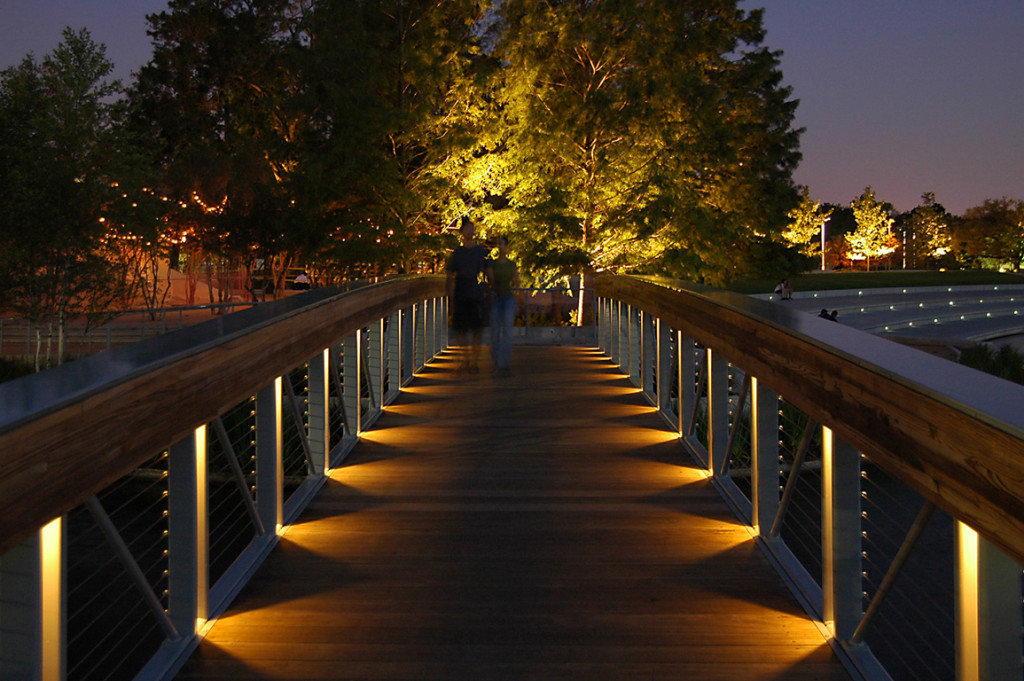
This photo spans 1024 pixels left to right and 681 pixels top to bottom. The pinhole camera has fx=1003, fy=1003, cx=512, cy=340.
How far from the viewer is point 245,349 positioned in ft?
14.1

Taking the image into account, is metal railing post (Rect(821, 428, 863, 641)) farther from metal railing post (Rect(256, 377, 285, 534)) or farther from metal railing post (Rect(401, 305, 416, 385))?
metal railing post (Rect(401, 305, 416, 385))

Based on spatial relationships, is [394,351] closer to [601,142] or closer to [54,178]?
[601,142]

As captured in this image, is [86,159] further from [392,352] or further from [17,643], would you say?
[17,643]

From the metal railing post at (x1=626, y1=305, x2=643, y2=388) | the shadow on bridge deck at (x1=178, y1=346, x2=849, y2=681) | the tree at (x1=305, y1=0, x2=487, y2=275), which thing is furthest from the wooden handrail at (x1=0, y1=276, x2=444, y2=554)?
the tree at (x1=305, y1=0, x2=487, y2=275)

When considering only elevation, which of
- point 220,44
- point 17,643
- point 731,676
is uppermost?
point 220,44

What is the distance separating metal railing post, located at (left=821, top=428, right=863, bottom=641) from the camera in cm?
361

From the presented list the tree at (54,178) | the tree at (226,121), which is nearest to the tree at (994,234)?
the tree at (226,121)

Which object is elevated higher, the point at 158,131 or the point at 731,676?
the point at 158,131

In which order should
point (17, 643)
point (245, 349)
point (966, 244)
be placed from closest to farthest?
1. point (17, 643)
2. point (245, 349)
3. point (966, 244)

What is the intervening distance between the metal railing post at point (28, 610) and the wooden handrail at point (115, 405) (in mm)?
150

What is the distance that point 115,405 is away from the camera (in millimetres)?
2836

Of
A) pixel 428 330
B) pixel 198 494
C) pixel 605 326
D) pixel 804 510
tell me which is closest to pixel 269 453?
pixel 198 494

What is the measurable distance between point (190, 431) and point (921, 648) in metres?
7.09

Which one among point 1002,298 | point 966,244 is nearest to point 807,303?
point 1002,298
